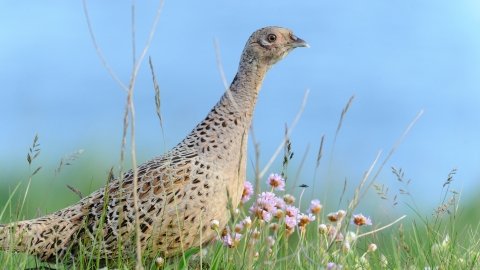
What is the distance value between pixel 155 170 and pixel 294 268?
1.39m

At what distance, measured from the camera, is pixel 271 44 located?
5.33m

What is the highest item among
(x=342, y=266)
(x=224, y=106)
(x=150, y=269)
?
(x=224, y=106)

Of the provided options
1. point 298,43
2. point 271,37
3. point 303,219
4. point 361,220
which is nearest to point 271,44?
point 271,37

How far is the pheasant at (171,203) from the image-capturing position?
14.7 ft

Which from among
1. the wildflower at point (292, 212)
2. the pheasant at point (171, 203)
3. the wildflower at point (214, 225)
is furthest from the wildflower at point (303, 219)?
the wildflower at point (214, 225)

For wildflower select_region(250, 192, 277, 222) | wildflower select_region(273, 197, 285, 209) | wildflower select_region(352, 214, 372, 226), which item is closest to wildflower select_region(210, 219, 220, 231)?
wildflower select_region(250, 192, 277, 222)

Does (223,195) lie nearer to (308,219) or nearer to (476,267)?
(308,219)

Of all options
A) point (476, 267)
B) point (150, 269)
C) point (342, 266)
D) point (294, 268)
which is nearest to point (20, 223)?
point (150, 269)

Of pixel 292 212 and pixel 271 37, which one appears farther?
pixel 271 37

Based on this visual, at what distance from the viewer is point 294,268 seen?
4238 mm

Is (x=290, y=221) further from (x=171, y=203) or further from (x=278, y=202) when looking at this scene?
(x=171, y=203)

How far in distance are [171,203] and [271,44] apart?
1.79 metres

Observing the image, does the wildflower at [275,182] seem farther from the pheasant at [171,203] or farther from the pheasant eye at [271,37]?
the pheasant eye at [271,37]

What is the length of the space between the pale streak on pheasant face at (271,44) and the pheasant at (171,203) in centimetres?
31
